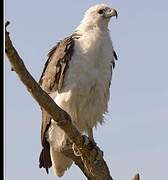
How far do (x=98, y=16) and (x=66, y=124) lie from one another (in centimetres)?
384

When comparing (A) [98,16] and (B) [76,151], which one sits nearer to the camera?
(B) [76,151]

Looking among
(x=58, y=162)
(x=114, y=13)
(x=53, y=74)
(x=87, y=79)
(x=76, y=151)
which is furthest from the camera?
(x=114, y=13)

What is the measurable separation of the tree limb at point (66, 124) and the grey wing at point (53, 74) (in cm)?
122

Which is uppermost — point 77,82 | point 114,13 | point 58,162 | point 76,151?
point 114,13

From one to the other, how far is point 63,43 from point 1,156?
419 cm

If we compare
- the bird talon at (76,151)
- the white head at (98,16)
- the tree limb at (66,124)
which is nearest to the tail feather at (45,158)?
the tree limb at (66,124)

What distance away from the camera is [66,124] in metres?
6.81

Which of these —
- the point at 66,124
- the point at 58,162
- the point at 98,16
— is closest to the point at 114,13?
the point at 98,16

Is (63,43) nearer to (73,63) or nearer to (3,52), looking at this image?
(73,63)

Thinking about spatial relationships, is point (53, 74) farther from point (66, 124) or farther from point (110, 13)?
point (66, 124)

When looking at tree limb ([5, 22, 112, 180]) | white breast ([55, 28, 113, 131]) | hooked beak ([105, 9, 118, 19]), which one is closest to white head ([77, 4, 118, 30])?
hooked beak ([105, 9, 118, 19])

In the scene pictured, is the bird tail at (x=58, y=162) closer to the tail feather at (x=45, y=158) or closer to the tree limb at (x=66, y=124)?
the tail feather at (x=45, y=158)

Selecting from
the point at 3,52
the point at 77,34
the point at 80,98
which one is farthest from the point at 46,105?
the point at 77,34

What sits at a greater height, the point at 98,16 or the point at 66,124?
the point at 98,16
